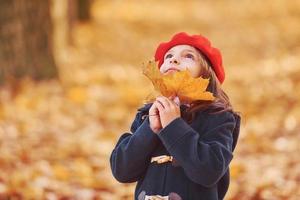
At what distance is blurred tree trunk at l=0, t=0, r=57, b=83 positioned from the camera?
9.70m

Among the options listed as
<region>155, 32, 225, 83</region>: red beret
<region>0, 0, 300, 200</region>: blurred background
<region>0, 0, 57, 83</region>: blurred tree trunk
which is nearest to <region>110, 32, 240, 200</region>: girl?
<region>155, 32, 225, 83</region>: red beret

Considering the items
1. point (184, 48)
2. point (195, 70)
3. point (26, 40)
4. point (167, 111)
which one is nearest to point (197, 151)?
point (167, 111)

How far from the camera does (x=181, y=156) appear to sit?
2.87 metres

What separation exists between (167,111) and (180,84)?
0.13 meters

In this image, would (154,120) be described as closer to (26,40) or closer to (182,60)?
(182,60)

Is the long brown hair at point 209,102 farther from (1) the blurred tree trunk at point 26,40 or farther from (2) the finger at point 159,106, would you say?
(1) the blurred tree trunk at point 26,40

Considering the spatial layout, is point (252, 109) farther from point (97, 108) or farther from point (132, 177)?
point (132, 177)

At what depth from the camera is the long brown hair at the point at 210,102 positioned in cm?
306

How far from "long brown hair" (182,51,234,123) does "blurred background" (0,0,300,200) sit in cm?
237

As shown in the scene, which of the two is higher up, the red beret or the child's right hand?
the red beret

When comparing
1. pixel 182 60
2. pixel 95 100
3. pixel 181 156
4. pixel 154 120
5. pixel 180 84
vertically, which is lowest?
pixel 181 156

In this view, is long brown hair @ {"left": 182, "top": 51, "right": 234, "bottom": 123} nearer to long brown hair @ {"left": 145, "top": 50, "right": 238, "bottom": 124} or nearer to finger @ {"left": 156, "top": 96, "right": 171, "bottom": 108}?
long brown hair @ {"left": 145, "top": 50, "right": 238, "bottom": 124}

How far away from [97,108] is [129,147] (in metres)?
6.13

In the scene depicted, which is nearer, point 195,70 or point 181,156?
point 181,156
